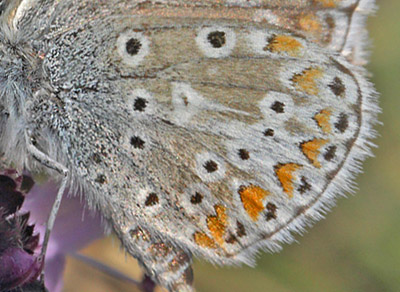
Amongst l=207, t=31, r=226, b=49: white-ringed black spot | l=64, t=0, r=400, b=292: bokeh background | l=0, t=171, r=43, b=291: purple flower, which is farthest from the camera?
l=64, t=0, r=400, b=292: bokeh background

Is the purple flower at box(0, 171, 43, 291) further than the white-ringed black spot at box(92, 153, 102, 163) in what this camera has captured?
No

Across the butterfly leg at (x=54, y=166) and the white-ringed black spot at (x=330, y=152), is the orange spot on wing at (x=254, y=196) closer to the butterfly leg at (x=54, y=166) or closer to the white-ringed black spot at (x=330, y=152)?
the white-ringed black spot at (x=330, y=152)

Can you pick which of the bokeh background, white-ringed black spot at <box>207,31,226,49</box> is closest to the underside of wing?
white-ringed black spot at <box>207,31,226,49</box>

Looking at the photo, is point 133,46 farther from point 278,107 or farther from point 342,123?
point 342,123

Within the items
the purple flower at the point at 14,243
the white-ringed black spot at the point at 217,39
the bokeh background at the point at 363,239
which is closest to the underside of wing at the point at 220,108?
the white-ringed black spot at the point at 217,39

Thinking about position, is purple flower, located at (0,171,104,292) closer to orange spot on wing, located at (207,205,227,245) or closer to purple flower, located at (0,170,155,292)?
purple flower, located at (0,170,155,292)

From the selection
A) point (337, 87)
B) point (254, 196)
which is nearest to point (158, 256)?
point (254, 196)

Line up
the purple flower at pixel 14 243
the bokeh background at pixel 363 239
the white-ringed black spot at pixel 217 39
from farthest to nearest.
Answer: the bokeh background at pixel 363 239 < the white-ringed black spot at pixel 217 39 < the purple flower at pixel 14 243
